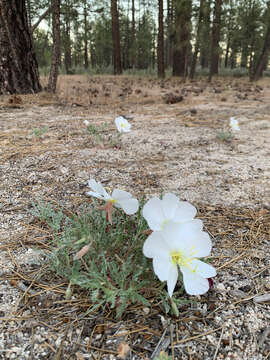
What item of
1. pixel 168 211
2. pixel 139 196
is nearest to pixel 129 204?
pixel 168 211

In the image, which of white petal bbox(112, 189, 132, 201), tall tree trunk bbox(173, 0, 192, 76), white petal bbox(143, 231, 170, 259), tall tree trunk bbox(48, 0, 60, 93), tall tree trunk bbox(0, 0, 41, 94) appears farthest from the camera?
tall tree trunk bbox(173, 0, 192, 76)

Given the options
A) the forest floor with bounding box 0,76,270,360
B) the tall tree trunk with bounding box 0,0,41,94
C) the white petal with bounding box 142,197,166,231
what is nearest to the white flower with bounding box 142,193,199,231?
the white petal with bounding box 142,197,166,231

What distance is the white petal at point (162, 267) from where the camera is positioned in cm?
78

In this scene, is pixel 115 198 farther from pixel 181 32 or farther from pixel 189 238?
pixel 181 32

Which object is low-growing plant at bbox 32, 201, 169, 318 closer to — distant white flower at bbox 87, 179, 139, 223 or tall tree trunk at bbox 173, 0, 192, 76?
distant white flower at bbox 87, 179, 139, 223

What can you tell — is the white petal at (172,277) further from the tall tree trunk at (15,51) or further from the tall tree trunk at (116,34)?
the tall tree trunk at (116,34)

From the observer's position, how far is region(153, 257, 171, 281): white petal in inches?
30.8

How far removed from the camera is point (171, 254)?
826mm

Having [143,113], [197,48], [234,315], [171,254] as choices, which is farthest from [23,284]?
[197,48]

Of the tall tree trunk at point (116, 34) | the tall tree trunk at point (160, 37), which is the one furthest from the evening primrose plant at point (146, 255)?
the tall tree trunk at point (116, 34)

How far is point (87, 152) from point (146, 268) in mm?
1729

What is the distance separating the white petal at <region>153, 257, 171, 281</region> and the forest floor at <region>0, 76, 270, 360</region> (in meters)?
0.24

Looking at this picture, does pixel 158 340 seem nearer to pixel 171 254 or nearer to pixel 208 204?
pixel 171 254

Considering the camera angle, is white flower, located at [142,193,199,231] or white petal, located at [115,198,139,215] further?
white petal, located at [115,198,139,215]
